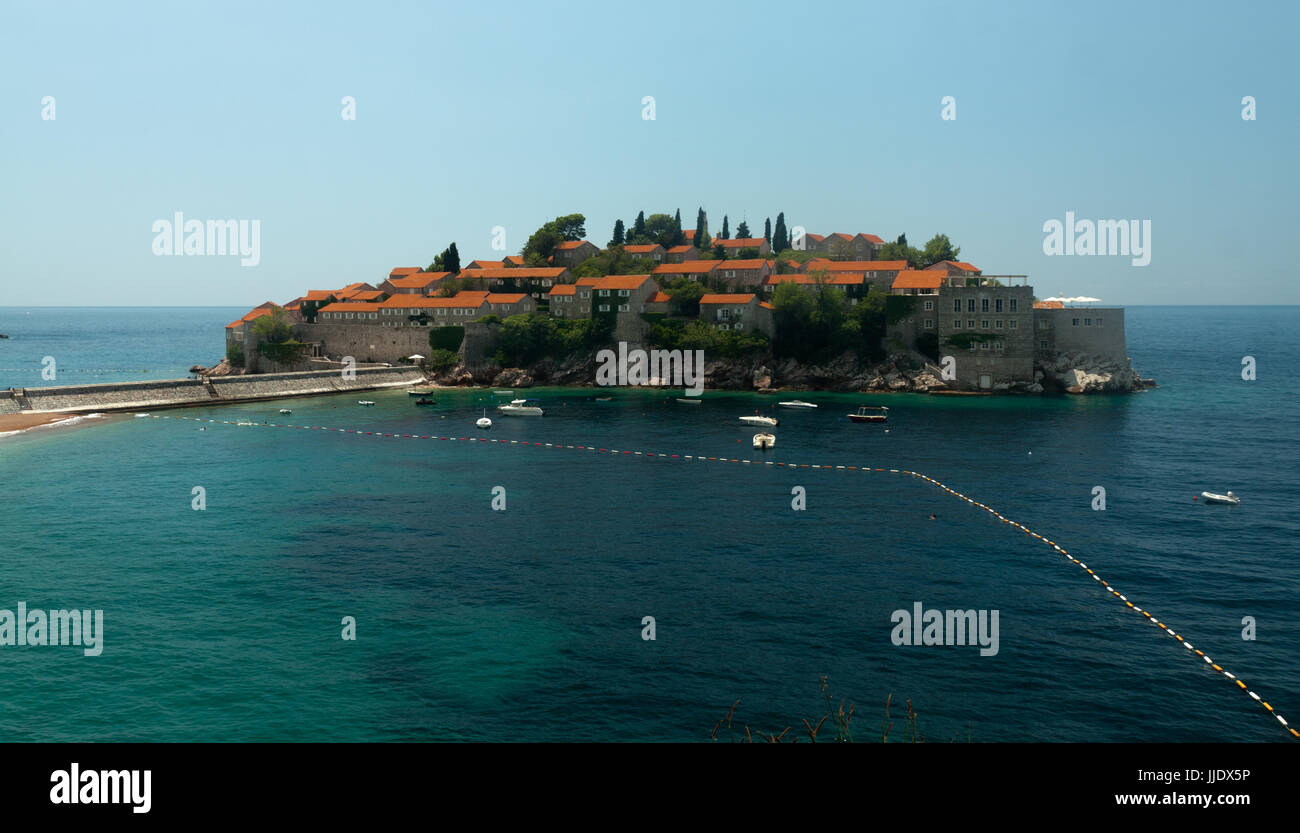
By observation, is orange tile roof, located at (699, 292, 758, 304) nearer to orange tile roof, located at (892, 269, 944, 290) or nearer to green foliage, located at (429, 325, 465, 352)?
orange tile roof, located at (892, 269, 944, 290)

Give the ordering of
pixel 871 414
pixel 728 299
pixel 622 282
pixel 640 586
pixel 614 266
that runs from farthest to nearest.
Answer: pixel 614 266, pixel 622 282, pixel 728 299, pixel 871 414, pixel 640 586

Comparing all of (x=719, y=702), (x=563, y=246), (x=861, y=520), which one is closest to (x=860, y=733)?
(x=719, y=702)

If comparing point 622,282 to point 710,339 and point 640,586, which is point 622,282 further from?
point 640,586

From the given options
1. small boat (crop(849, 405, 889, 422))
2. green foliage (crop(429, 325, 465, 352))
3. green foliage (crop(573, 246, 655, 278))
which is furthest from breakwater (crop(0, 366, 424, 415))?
small boat (crop(849, 405, 889, 422))

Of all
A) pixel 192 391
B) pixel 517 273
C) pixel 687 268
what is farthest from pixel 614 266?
pixel 192 391
